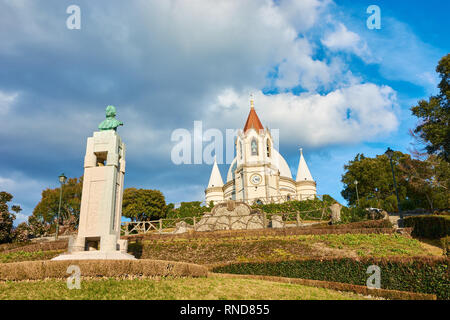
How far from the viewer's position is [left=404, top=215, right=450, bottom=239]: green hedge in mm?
18281

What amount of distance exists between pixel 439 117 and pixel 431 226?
26.5 ft

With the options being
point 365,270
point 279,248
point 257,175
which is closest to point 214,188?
point 257,175

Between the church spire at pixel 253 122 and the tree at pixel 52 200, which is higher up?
the church spire at pixel 253 122

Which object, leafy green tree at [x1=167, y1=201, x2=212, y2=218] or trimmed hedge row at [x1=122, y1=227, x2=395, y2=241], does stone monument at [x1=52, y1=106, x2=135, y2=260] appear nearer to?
trimmed hedge row at [x1=122, y1=227, x2=395, y2=241]

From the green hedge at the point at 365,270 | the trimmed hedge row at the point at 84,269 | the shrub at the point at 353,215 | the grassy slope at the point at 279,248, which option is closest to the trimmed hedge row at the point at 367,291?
the green hedge at the point at 365,270

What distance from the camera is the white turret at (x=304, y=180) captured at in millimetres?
58438

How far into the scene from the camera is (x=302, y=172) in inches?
2376

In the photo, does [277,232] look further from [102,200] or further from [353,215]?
[102,200]

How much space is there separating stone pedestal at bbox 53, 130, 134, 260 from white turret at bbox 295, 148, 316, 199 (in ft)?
164

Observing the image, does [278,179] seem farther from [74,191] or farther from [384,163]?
[74,191]

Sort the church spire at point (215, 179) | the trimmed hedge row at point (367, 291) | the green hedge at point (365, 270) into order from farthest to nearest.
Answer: the church spire at point (215, 179), the green hedge at point (365, 270), the trimmed hedge row at point (367, 291)

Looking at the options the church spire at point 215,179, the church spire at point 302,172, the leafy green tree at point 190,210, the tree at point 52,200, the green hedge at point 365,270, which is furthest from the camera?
the church spire at point 215,179

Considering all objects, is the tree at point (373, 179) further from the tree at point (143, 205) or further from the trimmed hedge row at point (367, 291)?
the trimmed hedge row at point (367, 291)
